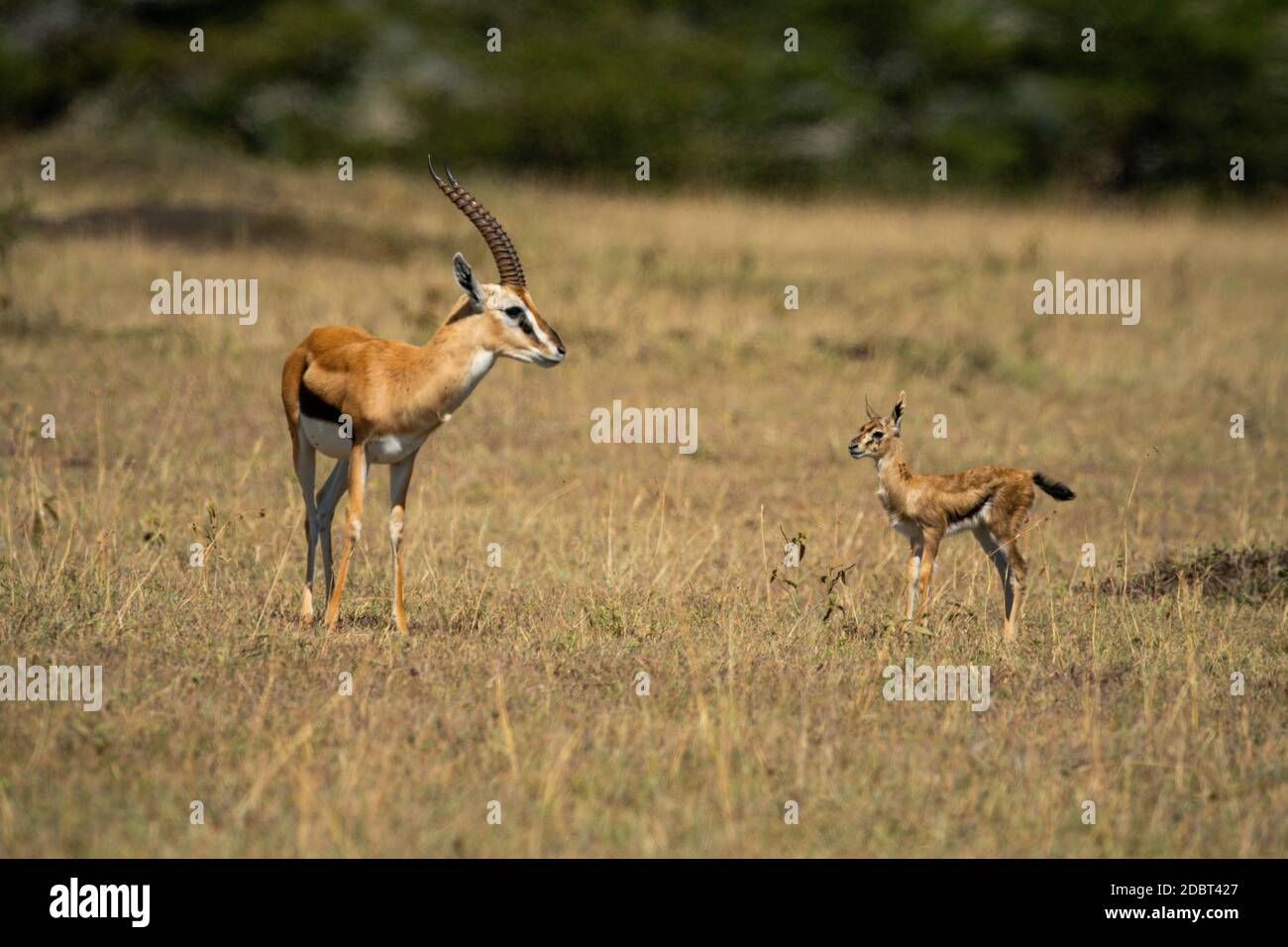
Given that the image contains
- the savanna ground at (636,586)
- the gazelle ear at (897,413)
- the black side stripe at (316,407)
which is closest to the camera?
the savanna ground at (636,586)

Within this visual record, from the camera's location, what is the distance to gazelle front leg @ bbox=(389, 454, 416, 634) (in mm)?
7719

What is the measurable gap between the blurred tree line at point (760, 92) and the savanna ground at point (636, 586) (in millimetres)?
17729

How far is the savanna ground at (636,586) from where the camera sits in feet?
19.0

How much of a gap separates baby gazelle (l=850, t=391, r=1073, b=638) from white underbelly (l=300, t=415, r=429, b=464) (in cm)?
224

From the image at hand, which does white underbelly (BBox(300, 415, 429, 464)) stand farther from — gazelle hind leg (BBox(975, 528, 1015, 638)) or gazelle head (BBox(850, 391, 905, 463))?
gazelle hind leg (BBox(975, 528, 1015, 638))

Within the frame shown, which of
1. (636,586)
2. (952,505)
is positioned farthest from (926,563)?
(636,586)

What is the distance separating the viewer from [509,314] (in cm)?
750

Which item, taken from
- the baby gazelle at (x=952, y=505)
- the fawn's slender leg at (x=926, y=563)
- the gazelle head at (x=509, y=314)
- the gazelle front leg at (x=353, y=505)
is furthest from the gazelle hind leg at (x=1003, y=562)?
the gazelle front leg at (x=353, y=505)

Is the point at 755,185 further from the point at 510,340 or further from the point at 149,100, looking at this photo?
the point at 510,340

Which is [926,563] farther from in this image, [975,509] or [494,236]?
[494,236]

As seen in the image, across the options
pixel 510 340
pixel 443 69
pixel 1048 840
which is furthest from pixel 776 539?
pixel 443 69

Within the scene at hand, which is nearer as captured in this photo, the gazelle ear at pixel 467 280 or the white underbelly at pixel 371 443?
the gazelle ear at pixel 467 280

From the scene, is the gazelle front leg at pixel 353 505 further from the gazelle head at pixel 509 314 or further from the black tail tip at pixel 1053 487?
the black tail tip at pixel 1053 487

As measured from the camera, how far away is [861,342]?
16297 millimetres
